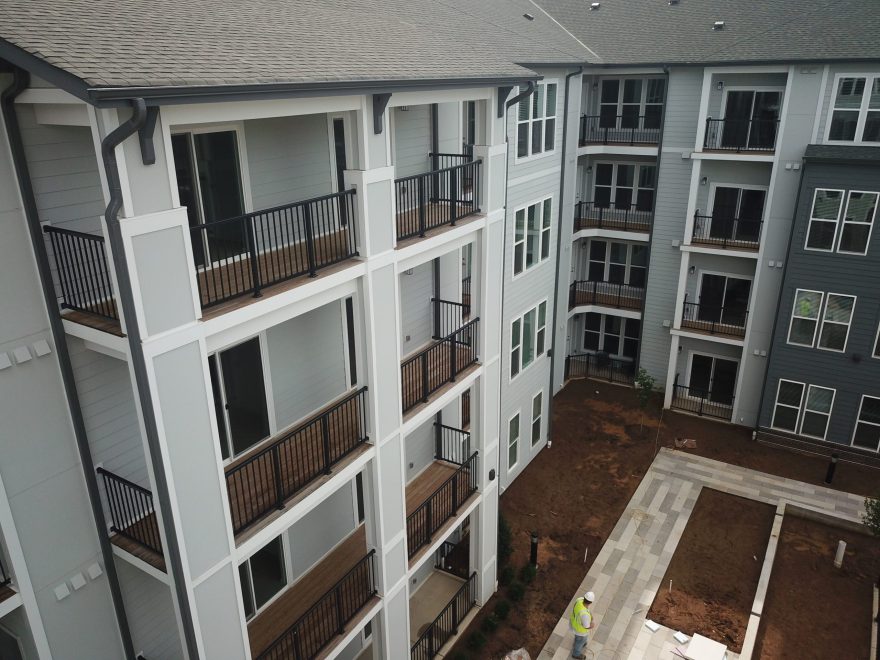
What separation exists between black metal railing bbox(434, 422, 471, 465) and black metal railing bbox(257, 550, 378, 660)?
430 cm

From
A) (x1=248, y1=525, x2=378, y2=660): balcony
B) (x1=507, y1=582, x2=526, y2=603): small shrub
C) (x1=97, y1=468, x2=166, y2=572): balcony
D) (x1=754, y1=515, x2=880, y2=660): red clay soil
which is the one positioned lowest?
(x1=754, y1=515, x2=880, y2=660): red clay soil

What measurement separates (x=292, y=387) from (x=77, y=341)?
4.09 meters

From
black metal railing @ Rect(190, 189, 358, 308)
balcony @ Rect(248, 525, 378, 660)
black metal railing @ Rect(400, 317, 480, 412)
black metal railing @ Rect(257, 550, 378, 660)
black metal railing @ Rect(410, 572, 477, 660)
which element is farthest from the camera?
black metal railing @ Rect(410, 572, 477, 660)

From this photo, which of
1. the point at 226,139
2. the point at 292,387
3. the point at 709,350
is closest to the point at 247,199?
the point at 226,139

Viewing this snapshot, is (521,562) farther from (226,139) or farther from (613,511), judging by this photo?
(226,139)

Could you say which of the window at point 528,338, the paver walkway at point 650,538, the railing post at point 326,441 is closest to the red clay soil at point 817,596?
the paver walkway at point 650,538

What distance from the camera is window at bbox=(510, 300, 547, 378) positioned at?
733 inches

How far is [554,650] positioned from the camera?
14.2 meters

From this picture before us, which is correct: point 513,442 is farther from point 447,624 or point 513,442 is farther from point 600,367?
point 600,367

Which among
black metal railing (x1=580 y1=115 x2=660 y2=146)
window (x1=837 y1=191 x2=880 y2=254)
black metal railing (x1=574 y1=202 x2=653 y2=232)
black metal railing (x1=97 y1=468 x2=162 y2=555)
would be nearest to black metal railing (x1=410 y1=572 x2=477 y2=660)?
black metal railing (x1=97 y1=468 x2=162 y2=555)

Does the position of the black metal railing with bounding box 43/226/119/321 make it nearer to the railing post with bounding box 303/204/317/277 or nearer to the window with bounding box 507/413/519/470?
the railing post with bounding box 303/204/317/277

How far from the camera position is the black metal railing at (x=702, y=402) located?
2350 centimetres

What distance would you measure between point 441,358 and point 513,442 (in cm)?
708

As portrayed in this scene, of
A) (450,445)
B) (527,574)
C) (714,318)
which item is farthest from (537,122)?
(527,574)
